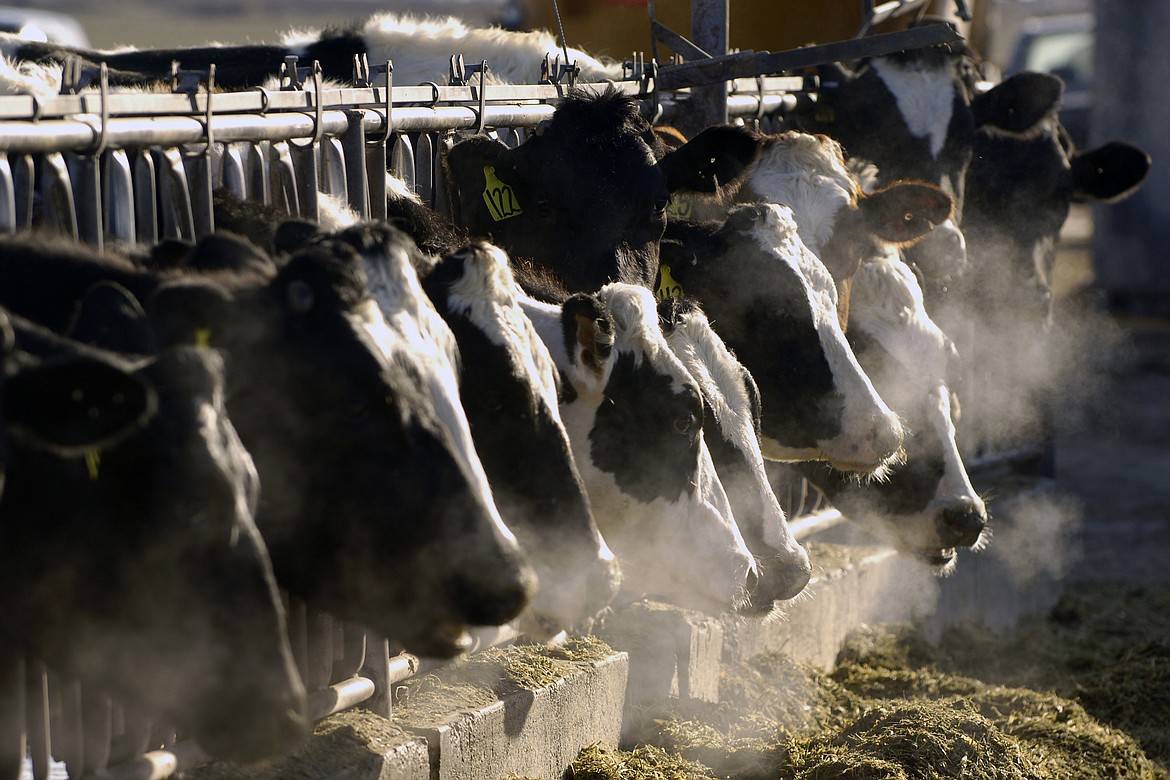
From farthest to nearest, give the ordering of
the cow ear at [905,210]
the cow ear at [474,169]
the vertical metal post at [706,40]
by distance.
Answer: the vertical metal post at [706,40] < the cow ear at [905,210] < the cow ear at [474,169]

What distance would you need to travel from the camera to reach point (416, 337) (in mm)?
2863

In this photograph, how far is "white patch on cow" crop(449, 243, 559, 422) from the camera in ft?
10.7

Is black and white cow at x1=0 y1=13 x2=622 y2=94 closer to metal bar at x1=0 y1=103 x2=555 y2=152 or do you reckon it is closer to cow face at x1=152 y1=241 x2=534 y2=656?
metal bar at x1=0 y1=103 x2=555 y2=152

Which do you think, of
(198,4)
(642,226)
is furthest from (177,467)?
(198,4)

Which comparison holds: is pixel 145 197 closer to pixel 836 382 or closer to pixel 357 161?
pixel 357 161

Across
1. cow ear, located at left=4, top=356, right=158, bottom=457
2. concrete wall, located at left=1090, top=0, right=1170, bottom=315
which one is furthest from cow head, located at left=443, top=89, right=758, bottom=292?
concrete wall, located at left=1090, top=0, right=1170, bottom=315

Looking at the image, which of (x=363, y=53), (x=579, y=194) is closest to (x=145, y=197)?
(x=579, y=194)

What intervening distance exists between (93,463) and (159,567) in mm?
207

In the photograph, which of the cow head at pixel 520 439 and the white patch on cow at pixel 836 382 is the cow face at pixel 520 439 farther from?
the white patch on cow at pixel 836 382

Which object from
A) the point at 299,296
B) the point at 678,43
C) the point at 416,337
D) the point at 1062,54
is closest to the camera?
the point at 299,296

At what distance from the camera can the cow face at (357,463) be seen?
2703 millimetres

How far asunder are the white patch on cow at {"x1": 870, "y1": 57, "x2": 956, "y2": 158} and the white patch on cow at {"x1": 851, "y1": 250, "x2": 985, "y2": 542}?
140 cm

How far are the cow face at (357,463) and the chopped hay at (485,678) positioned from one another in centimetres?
128

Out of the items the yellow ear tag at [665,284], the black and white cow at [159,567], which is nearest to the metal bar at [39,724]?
the black and white cow at [159,567]
